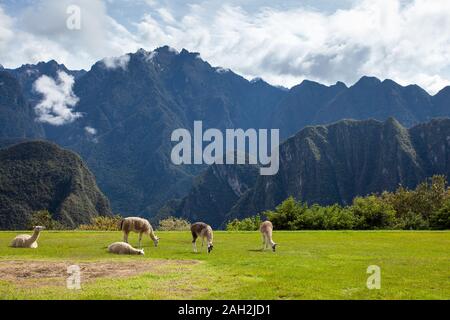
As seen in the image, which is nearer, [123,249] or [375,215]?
[123,249]

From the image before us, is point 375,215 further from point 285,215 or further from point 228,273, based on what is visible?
point 228,273

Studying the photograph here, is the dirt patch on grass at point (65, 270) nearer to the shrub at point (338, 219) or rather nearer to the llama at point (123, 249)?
the llama at point (123, 249)

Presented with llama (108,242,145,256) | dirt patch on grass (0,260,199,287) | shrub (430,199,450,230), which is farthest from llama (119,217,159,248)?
shrub (430,199,450,230)

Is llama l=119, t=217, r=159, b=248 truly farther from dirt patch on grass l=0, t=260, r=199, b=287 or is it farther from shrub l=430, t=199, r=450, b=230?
shrub l=430, t=199, r=450, b=230

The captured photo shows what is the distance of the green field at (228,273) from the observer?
15.1 metres

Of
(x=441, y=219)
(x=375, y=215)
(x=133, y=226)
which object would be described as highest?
(x=375, y=215)

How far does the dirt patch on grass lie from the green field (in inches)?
1.4

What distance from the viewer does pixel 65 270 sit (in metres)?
19.9

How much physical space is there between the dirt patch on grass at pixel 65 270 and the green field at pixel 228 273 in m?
0.04

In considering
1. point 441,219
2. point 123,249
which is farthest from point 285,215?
point 123,249

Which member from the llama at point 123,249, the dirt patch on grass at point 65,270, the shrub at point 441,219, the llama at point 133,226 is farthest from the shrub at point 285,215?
the dirt patch on grass at point 65,270

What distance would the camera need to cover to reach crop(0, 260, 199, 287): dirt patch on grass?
17.7 meters

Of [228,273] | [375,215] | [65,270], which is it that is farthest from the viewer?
[375,215]

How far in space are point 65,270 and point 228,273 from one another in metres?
6.88
